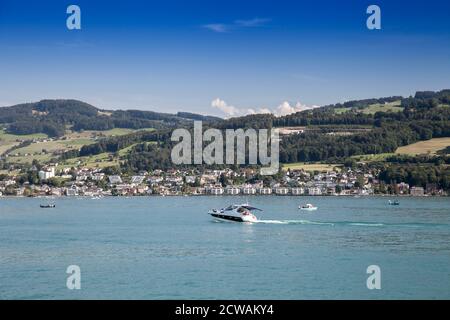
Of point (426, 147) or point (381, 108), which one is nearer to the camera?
point (426, 147)

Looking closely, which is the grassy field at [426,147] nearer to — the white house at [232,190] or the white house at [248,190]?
the white house at [248,190]

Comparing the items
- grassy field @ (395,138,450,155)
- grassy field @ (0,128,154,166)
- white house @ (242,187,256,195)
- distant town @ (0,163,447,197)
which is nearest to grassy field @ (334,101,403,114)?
grassy field @ (395,138,450,155)

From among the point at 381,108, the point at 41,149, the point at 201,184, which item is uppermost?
the point at 381,108

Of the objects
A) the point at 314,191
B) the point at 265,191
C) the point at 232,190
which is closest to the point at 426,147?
the point at 314,191

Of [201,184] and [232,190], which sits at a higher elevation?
[201,184]

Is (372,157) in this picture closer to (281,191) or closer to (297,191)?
(297,191)

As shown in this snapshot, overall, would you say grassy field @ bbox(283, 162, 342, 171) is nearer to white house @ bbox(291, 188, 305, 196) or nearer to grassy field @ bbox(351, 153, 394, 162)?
grassy field @ bbox(351, 153, 394, 162)
